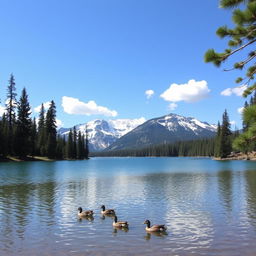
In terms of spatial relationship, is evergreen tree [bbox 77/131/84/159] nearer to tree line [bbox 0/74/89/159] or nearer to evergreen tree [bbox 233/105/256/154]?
tree line [bbox 0/74/89/159]

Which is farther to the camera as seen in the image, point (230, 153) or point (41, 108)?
point (230, 153)

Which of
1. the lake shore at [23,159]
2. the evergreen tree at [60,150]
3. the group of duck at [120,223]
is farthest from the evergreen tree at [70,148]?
the group of duck at [120,223]

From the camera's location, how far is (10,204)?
96.4ft

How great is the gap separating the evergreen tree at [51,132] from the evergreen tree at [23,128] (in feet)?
32.1

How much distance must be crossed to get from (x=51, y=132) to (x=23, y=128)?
21.6 meters

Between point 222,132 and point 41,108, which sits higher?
point 41,108

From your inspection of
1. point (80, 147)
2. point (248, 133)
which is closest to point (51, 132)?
point (80, 147)

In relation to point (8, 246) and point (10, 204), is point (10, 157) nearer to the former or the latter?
point (10, 204)

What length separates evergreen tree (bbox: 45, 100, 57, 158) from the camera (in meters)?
119

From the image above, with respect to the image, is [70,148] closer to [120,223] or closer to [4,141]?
[4,141]

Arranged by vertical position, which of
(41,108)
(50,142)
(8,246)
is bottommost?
(8,246)

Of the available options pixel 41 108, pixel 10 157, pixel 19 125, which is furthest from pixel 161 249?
pixel 41 108

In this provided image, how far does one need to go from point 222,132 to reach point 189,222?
136 metres

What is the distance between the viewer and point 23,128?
10912 cm
